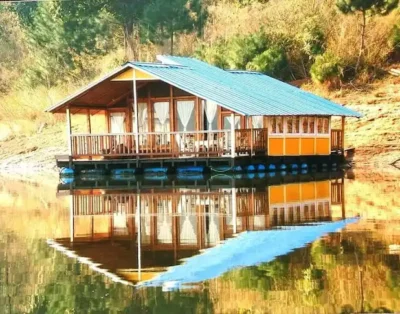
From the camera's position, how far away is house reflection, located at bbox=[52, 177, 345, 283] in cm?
1185

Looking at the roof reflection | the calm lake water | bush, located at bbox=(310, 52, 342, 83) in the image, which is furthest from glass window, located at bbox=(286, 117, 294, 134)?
the calm lake water

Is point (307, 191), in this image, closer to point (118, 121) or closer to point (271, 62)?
point (118, 121)

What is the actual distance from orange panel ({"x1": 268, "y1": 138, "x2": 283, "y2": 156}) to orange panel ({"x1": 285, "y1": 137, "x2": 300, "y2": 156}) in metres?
0.41

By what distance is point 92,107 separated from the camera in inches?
1449

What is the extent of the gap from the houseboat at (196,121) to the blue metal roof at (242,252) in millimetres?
16028

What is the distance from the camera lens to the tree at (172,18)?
189 feet

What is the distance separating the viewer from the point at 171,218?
1620 cm

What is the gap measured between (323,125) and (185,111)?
219 inches

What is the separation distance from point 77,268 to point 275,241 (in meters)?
3.04

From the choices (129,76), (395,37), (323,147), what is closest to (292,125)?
(323,147)

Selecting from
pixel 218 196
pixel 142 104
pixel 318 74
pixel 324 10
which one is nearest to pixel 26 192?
pixel 218 196

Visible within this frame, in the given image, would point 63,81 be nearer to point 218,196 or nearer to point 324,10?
point 324,10

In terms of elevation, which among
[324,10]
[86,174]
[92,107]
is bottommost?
[86,174]

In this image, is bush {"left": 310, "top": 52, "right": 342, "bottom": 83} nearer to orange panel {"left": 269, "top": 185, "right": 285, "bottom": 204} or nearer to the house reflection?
the house reflection
